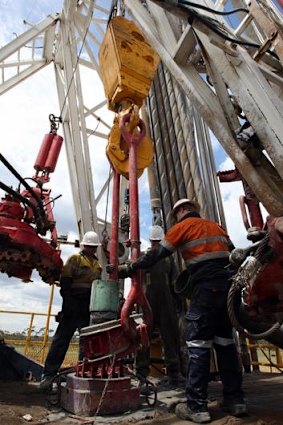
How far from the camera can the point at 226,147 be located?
210cm

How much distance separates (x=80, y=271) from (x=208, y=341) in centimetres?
182

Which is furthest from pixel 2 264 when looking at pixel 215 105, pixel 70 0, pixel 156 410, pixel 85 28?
pixel 70 0

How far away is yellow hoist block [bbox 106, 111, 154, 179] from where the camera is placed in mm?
3389

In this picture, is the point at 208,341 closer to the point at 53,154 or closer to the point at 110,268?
the point at 110,268

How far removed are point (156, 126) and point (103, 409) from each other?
440 cm

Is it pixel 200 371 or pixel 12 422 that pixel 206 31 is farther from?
pixel 12 422

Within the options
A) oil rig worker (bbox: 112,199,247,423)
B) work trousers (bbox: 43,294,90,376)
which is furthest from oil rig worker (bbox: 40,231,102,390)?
oil rig worker (bbox: 112,199,247,423)

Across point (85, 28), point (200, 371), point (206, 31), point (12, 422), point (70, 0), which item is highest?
point (70, 0)

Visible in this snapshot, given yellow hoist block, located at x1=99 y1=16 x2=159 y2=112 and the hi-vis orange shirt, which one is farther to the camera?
yellow hoist block, located at x1=99 y1=16 x2=159 y2=112

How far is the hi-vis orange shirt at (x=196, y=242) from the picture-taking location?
274cm

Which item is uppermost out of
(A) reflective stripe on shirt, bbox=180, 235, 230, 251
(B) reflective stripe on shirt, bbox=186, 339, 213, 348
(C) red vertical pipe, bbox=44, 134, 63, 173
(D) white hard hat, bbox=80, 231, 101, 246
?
(C) red vertical pipe, bbox=44, 134, 63, 173

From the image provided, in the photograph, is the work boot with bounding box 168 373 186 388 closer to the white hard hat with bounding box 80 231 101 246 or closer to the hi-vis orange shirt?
the hi-vis orange shirt

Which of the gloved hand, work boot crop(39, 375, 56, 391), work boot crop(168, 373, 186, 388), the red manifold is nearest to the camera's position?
the gloved hand

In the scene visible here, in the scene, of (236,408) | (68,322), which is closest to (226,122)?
(236,408)
